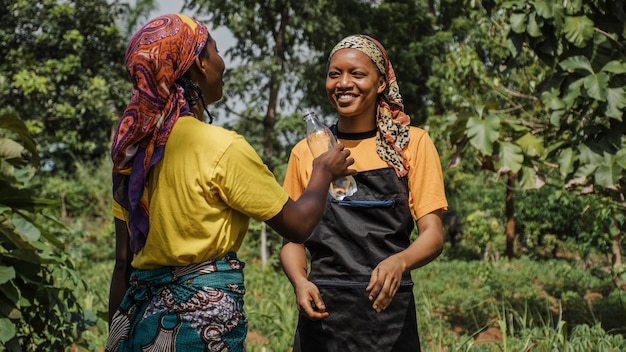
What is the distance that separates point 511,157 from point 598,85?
64 cm

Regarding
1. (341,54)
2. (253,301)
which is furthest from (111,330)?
(253,301)

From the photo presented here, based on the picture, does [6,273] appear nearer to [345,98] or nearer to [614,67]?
[345,98]

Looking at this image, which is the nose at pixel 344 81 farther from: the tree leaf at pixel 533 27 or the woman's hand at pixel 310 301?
the tree leaf at pixel 533 27

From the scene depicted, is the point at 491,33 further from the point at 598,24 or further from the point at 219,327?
the point at 219,327

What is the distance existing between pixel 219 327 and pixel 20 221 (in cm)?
159

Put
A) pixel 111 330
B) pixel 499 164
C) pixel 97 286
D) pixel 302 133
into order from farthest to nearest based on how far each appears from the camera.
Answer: pixel 302 133 → pixel 97 286 → pixel 499 164 → pixel 111 330

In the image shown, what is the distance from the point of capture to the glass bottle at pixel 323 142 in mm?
2187

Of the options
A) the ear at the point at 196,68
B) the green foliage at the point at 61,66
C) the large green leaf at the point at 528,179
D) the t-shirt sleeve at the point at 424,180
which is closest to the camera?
the ear at the point at 196,68

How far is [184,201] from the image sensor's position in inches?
69.4

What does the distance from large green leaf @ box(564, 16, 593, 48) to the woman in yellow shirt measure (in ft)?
7.85

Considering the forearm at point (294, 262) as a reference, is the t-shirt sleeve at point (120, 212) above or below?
above

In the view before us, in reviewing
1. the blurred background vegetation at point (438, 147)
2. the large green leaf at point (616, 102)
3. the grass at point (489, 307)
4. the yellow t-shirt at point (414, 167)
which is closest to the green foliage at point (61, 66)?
the blurred background vegetation at point (438, 147)

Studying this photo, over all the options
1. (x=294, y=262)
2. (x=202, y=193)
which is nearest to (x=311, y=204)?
(x=202, y=193)

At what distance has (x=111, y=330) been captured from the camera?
6.22ft
